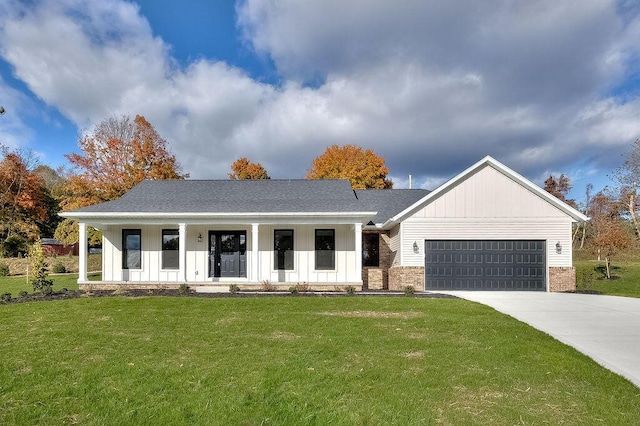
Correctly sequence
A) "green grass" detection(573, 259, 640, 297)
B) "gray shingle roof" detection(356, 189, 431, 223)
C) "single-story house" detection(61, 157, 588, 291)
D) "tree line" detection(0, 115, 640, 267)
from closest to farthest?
"single-story house" detection(61, 157, 588, 291), "green grass" detection(573, 259, 640, 297), "gray shingle roof" detection(356, 189, 431, 223), "tree line" detection(0, 115, 640, 267)

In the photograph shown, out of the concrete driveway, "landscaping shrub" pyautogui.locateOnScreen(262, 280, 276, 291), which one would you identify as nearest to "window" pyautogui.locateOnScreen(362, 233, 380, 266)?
the concrete driveway

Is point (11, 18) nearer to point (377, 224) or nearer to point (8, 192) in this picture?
point (377, 224)

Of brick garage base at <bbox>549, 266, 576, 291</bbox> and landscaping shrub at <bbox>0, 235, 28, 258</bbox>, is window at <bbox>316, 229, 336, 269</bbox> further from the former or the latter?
landscaping shrub at <bbox>0, 235, 28, 258</bbox>

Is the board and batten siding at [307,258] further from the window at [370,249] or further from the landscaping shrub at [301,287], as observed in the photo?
the window at [370,249]

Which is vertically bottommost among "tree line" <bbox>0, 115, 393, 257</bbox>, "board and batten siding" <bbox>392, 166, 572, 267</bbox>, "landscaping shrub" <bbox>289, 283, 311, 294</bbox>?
"landscaping shrub" <bbox>289, 283, 311, 294</bbox>

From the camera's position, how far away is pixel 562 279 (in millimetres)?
15828

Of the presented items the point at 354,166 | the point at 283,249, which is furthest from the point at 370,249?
the point at 354,166

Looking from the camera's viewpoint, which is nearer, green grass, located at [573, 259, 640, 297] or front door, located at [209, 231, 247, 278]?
green grass, located at [573, 259, 640, 297]

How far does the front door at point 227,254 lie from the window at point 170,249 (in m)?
1.42

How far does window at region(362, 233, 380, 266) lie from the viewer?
18.3m

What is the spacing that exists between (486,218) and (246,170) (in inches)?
1268

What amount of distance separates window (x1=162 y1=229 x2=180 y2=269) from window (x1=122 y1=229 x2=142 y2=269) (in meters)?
1.00

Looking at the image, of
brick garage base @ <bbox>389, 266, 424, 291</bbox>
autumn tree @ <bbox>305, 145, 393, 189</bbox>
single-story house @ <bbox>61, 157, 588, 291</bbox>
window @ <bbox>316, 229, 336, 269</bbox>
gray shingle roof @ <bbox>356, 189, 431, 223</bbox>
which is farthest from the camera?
autumn tree @ <bbox>305, 145, 393, 189</bbox>

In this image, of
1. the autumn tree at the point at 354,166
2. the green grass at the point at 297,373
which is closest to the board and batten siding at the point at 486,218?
the green grass at the point at 297,373
